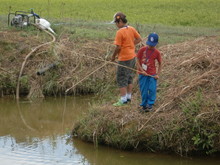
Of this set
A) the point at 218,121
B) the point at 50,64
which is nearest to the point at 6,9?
the point at 50,64

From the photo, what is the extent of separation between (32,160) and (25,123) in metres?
2.36

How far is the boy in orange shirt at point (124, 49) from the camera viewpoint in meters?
8.53

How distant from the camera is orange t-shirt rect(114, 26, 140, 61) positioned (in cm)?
853

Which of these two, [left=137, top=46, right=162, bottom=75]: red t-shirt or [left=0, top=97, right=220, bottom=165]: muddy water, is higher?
[left=137, top=46, right=162, bottom=75]: red t-shirt

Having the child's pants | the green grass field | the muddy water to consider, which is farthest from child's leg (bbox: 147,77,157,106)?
the green grass field

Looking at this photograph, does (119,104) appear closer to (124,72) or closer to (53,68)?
(124,72)

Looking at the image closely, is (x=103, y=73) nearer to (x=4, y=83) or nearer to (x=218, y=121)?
(x=4, y=83)

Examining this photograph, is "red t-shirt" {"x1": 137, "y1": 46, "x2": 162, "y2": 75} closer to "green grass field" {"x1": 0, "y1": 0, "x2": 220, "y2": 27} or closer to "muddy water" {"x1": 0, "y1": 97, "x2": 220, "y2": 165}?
"muddy water" {"x1": 0, "y1": 97, "x2": 220, "y2": 165}

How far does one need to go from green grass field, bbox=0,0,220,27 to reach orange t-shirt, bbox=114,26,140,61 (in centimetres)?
1168

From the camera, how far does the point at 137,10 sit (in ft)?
83.7

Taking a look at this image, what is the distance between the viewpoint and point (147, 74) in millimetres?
Result: 8102

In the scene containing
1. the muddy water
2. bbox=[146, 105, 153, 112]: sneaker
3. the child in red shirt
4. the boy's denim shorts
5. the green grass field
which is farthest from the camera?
the green grass field

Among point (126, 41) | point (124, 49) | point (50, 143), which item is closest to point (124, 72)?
point (124, 49)

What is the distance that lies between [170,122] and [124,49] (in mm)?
1552
